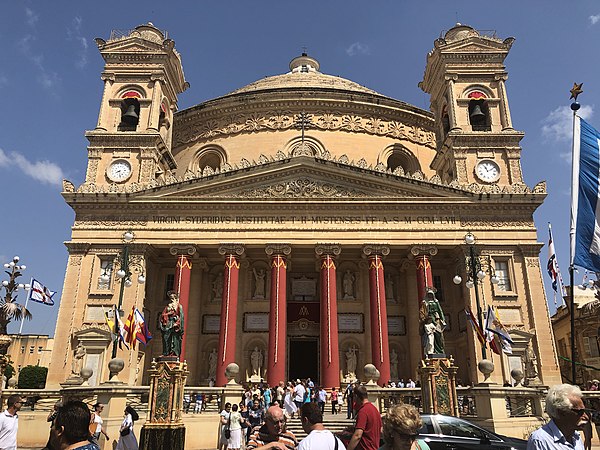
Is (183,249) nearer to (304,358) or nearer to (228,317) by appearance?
(228,317)

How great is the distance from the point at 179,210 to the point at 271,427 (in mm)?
25693

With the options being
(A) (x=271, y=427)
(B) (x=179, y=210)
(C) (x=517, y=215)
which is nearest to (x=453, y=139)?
(C) (x=517, y=215)

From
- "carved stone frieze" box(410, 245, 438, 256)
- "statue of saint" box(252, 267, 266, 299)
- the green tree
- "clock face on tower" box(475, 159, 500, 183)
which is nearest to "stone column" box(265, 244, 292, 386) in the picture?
"statue of saint" box(252, 267, 266, 299)

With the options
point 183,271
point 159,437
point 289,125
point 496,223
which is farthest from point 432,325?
point 289,125

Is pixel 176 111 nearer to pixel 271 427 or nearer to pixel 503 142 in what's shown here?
pixel 503 142

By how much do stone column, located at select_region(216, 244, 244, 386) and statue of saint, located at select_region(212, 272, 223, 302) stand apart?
9.14 feet

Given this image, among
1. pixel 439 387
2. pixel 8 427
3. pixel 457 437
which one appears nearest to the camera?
pixel 8 427

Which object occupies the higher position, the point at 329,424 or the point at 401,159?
the point at 401,159

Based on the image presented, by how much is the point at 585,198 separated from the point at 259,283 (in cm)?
2381

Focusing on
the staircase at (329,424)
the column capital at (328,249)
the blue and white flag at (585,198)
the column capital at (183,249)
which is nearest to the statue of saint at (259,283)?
the column capital at (183,249)

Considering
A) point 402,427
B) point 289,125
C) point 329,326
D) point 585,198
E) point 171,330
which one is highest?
point 289,125

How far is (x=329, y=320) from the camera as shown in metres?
27.9

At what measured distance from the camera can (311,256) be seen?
31344mm

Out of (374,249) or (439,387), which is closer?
(439,387)
